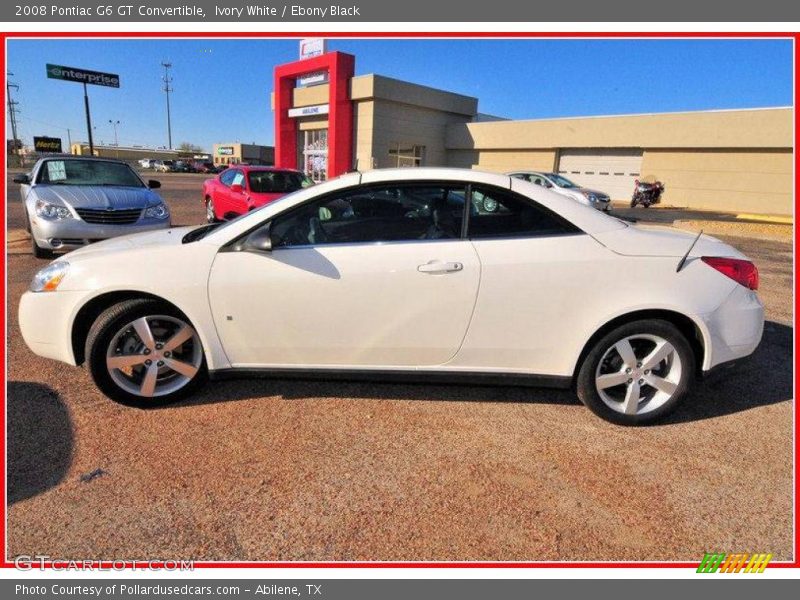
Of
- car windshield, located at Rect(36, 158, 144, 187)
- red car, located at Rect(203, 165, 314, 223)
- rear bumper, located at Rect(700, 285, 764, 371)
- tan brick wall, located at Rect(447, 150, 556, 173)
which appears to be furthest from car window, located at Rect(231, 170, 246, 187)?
tan brick wall, located at Rect(447, 150, 556, 173)

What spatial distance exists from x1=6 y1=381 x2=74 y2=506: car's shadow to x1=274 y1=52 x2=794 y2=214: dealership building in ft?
82.6

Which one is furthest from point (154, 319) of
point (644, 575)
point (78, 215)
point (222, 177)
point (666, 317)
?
point (222, 177)

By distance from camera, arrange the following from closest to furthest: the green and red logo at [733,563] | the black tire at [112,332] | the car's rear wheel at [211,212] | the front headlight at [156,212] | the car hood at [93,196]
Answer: the green and red logo at [733,563] → the black tire at [112,332] → the car hood at [93,196] → the front headlight at [156,212] → the car's rear wheel at [211,212]

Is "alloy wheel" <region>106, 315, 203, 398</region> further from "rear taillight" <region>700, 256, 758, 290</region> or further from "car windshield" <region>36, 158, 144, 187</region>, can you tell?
"car windshield" <region>36, 158, 144, 187</region>

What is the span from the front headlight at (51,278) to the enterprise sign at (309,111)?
90.5ft

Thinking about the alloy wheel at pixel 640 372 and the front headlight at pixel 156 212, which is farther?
the front headlight at pixel 156 212

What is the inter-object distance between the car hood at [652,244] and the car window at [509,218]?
0.24 meters

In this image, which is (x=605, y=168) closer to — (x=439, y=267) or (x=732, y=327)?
(x=732, y=327)

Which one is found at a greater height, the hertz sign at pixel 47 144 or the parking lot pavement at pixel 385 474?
the hertz sign at pixel 47 144

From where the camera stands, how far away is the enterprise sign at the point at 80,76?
30812 millimetres

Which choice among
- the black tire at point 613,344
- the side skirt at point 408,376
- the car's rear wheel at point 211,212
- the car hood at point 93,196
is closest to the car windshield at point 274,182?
the car's rear wheel at point 211,212

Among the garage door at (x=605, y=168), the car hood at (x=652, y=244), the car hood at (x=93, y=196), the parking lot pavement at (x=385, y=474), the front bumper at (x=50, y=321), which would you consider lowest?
the parking lot pavement at (x=385, y=474)

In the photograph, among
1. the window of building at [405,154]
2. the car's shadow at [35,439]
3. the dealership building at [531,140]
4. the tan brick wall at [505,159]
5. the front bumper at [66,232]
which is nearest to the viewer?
the car's shadow at [35,439]

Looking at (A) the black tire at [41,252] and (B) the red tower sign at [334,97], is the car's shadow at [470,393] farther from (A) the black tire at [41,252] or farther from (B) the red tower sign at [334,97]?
(B) the red tower sign at [334,97]
